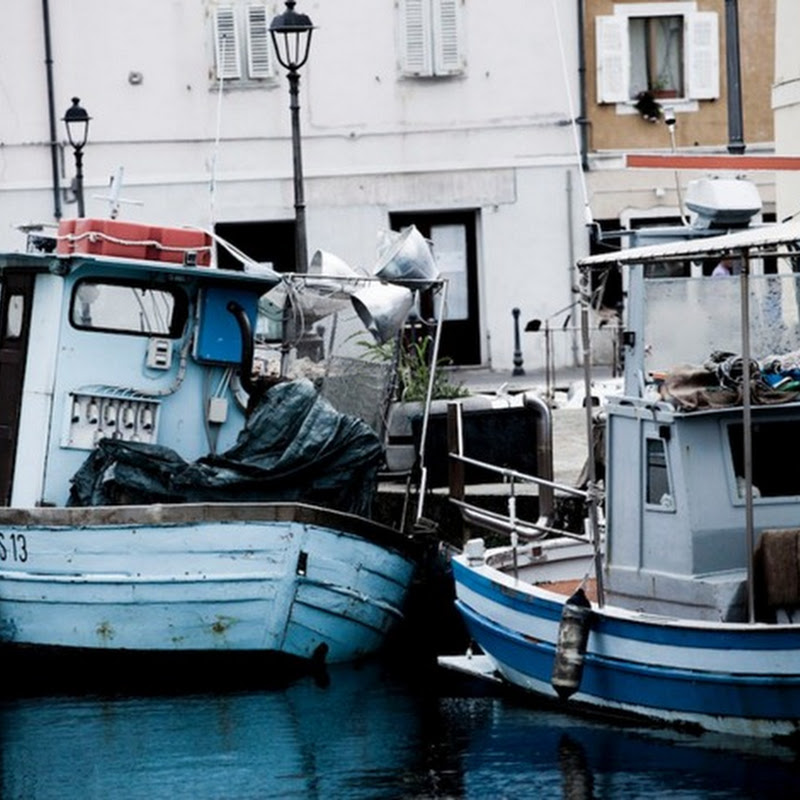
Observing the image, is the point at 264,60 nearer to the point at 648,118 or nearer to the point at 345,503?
the point at 648,118

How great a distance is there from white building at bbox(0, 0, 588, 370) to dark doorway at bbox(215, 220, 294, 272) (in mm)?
22

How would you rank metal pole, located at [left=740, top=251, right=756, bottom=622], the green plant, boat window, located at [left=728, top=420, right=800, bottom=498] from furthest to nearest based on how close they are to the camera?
the green plant, boat window, located at [left=728, top=420, right=800, bottom=498], metal pole, located at [left=740, top=251, right=756, bottom=622]

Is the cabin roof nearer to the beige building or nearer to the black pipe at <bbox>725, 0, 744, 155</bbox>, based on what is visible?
the black pipe at <bbox>725, 0, 744, 155</bbox>

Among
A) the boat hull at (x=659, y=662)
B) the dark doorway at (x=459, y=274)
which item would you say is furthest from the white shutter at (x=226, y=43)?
the boat hull at (x=659, y=662)

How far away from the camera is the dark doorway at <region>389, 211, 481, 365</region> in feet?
104

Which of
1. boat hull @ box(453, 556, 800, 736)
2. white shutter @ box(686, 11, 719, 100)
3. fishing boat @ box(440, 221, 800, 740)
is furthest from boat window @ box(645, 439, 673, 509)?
white shutter @ box(686, 11, 719, 100)

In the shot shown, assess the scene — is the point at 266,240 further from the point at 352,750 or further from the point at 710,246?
the point at 710,246

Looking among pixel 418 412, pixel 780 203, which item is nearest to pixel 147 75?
pixel 780 203

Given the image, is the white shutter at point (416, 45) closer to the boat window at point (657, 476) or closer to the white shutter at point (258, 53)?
the white shutter at point (258, 53)

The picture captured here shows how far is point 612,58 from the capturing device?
31391mm

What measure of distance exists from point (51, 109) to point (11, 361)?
51.3 feet

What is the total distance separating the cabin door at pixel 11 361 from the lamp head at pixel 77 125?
11605mm

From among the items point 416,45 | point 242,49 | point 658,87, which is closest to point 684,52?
point 658,87

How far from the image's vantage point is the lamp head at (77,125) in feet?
90.1
